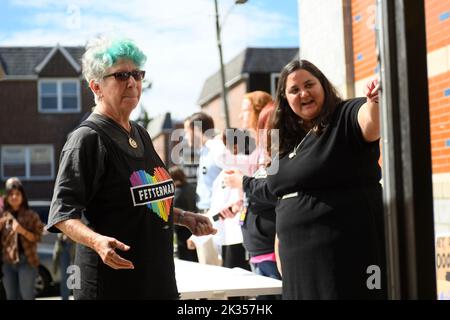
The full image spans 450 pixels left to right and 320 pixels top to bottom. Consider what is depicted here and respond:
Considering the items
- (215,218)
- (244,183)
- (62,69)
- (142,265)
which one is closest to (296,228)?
(142,265)

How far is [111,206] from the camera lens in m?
2.34

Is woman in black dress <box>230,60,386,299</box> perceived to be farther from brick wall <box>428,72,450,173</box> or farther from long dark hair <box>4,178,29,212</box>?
long dark hair <box>4,178,29,212</box>

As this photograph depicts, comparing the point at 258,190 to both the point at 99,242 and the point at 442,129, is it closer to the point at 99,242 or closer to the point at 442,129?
the point at 442,129

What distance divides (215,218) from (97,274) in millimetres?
2061

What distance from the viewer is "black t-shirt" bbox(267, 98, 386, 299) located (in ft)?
8.60

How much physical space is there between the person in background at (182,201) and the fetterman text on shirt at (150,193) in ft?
14.5

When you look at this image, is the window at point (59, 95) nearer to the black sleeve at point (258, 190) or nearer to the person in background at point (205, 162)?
the person in background at point (205, 162)

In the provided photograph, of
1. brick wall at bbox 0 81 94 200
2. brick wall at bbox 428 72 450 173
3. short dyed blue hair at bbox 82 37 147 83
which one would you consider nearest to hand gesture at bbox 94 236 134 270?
short dyed blue hair at bbox 82 37 147 83

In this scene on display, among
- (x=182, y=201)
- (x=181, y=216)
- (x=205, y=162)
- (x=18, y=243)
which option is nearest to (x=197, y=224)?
(x=181, y=216)

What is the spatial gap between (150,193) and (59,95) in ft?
102

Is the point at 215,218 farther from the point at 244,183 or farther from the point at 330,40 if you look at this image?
the point at 330,40

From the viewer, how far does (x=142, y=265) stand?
2361 millimetres

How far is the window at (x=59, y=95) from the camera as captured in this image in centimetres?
3228

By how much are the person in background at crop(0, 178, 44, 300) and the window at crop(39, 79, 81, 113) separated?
976 inches
